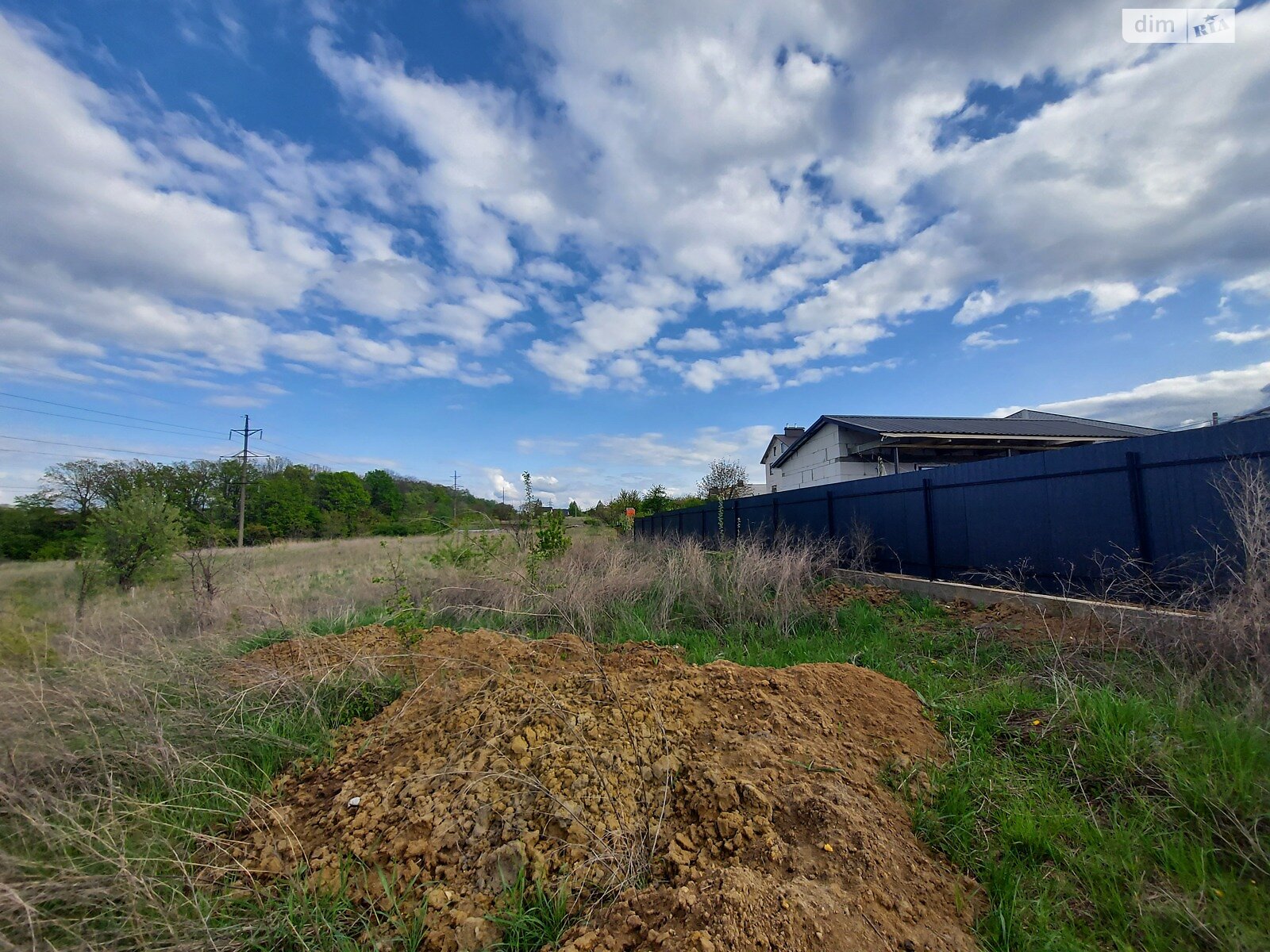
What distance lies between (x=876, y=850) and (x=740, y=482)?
2933 centimetres

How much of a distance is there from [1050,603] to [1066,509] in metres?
1.43

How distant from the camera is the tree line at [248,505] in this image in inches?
450

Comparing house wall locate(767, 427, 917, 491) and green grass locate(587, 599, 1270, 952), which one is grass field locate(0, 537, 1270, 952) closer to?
green grass locate(587, 599, 1270, 952)

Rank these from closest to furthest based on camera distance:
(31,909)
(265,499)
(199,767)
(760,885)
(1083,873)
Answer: (31,909) → (760,885) → (1083,873) → (199,767) → (265,499)

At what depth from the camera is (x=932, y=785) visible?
7.70 feet

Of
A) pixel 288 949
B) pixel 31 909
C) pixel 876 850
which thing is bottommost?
pixel 288 949

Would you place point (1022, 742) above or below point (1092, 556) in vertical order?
below

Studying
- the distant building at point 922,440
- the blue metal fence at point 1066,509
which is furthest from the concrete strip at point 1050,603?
the distant building at point 922,440

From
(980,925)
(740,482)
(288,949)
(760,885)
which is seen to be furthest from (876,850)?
(740,482)

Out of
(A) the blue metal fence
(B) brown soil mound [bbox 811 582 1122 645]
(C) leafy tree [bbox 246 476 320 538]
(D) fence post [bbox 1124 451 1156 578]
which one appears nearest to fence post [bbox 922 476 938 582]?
(A) the blue metal fence

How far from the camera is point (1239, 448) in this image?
4.55 meters

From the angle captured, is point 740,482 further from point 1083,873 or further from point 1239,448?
point 1083,873

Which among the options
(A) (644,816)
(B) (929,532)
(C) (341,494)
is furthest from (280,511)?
(A) (644,816)

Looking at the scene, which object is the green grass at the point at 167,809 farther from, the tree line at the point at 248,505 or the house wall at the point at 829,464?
the house wall at the point at 829,464
